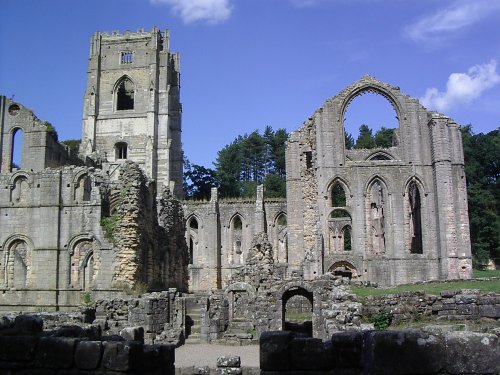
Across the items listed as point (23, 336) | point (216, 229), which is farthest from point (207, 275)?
point (23, 336)

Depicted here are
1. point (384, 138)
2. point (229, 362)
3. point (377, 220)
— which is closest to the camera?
point (229, 362)

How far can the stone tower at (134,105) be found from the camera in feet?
188

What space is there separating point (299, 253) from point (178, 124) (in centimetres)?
3257

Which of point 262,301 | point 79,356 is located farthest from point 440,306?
point 79,356

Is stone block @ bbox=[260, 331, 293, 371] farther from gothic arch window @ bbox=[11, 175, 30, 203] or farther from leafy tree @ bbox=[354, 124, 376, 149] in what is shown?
leafy tree @ bbox=[354, 124, 376, 149]

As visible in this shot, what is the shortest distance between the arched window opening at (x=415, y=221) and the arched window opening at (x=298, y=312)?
12875 mm

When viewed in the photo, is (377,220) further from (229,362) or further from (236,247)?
(229,362)

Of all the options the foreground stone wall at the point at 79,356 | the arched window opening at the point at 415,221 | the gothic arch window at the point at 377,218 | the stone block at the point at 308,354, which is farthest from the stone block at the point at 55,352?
the arched window opening at the point at 415,221

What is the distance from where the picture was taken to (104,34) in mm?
62125

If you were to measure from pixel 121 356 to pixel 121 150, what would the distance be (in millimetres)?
56288

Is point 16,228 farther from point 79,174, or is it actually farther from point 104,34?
point 104,34

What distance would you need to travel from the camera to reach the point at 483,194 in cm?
5106

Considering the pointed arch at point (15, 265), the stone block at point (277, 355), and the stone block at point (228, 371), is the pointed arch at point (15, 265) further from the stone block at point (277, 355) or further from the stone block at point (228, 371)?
the stone block at point (277, 355)

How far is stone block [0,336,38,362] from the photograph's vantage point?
199 inches
